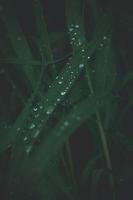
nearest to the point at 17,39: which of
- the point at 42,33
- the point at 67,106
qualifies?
the point at 42,33

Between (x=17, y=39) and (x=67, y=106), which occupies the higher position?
(x=17, y=39)

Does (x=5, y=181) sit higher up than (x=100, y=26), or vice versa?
(x=100, y=26)

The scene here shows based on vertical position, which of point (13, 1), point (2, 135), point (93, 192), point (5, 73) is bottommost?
point (93, 192)

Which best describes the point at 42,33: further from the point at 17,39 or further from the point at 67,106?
the point at 67,106

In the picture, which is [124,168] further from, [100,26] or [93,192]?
[100,26]

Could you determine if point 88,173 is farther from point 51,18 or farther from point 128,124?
point 51,18

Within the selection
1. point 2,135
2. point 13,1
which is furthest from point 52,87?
point 13,1

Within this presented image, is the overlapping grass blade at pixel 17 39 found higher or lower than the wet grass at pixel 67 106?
higher

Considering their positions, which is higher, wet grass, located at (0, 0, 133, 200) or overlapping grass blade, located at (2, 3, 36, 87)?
overlapping grass blade, located at (2, 3, 36, 87)

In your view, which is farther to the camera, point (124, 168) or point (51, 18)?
point (51, 18)

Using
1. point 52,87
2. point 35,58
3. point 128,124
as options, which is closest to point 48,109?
point 52,87
